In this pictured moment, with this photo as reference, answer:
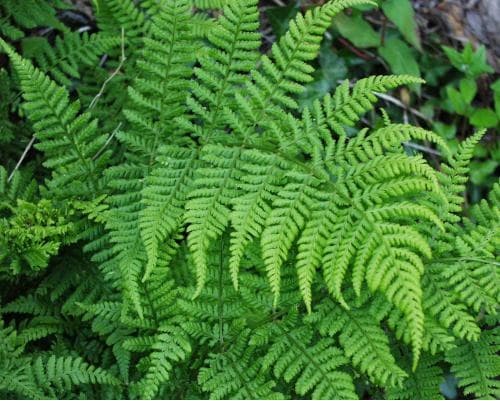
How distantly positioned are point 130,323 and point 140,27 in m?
1.61

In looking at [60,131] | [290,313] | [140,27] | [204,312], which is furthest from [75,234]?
[140,27]

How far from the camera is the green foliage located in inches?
91.9

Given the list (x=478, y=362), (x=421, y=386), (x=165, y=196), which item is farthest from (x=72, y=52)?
(x=478, y=362)

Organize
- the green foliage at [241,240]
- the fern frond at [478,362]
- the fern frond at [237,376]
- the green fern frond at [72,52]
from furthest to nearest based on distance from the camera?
the green fern frond at [72,52], the fern frond at [478,362], the fern frond at [237,376], the green foliage at [241,240]

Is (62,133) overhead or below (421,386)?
overhead

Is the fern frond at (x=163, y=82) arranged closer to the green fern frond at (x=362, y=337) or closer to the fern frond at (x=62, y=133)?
the fern frond at (x=62, y=133)

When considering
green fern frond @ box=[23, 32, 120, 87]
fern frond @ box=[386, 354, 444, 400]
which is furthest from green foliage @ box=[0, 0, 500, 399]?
green fern frond @ box=[23, 32, 120, 87]

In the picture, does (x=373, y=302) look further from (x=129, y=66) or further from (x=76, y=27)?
(x=76, y=27)

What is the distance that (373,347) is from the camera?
240 centimetres

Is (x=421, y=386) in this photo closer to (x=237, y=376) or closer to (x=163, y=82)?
(x=237, y=376)

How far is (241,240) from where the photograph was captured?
7.50 ft

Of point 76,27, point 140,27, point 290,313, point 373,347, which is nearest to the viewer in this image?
point 373,347

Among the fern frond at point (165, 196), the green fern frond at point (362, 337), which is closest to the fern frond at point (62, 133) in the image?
the fern frond at point (165, 196)

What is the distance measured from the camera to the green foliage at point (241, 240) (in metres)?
2.33
